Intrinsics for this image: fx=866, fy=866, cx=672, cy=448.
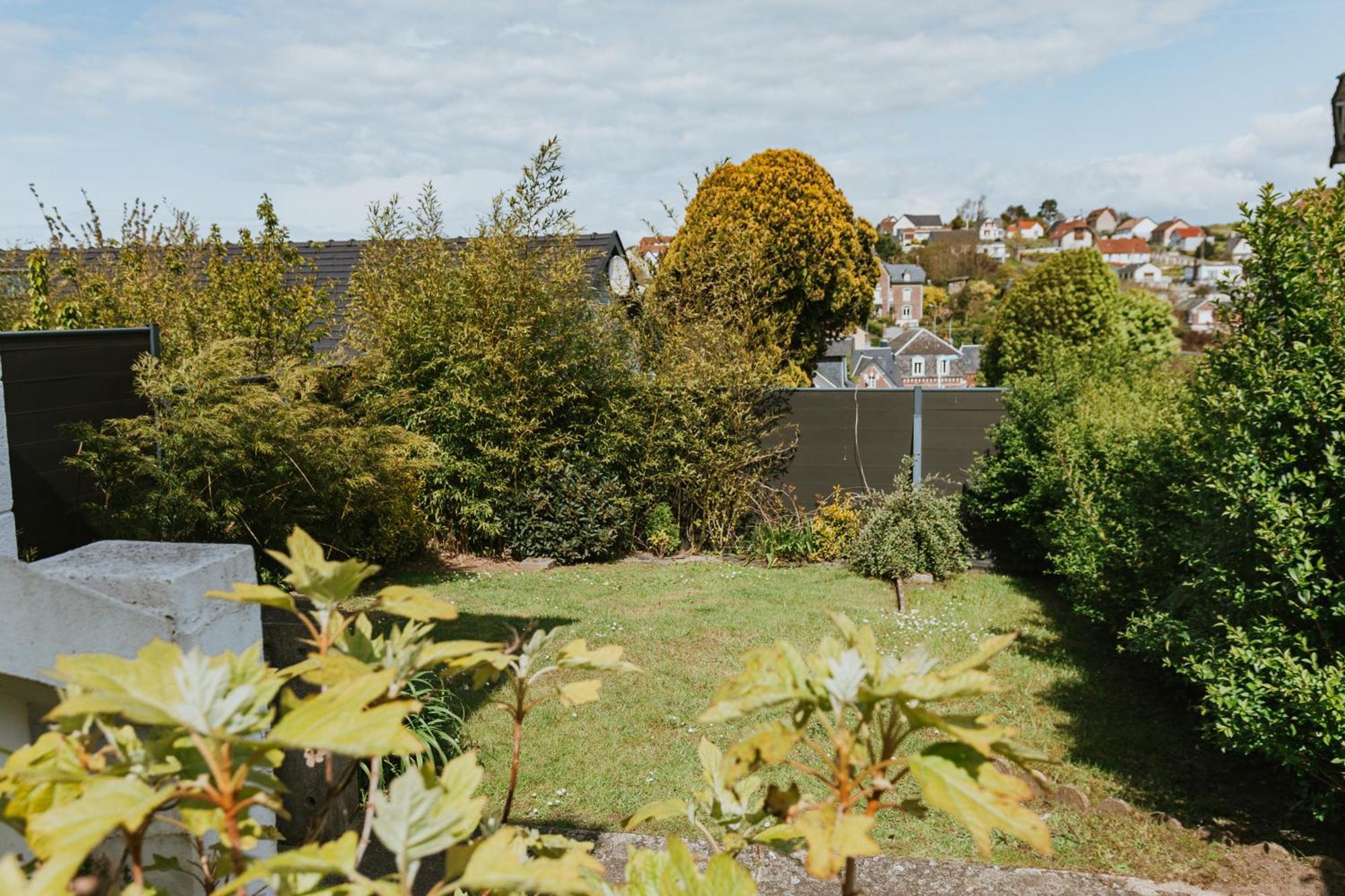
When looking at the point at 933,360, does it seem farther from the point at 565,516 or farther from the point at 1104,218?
the point at 1104,218

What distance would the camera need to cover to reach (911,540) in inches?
315

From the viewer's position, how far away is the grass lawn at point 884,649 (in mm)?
3658

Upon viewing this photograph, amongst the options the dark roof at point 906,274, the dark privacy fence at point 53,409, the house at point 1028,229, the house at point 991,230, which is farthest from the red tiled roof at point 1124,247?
the dark privacy fence at point 53,409

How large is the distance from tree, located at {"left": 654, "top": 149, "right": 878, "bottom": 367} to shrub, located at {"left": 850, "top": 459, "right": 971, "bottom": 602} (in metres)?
3.31

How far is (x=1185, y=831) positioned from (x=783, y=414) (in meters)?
5.94

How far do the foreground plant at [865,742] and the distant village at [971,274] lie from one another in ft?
11.2

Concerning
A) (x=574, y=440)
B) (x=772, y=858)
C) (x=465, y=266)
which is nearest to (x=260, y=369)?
(x=465, y=266)

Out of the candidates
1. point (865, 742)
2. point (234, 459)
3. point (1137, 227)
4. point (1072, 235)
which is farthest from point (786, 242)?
point (1137, 227)

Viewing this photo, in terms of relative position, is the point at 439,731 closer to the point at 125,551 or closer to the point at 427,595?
the point at 125,551

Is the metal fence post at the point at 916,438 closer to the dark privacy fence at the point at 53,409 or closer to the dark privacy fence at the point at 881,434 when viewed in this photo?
the dark privacy fence at the point at 881,434

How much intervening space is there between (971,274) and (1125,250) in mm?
39985

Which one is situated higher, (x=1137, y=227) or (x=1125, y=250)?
(x=1137, y=227)

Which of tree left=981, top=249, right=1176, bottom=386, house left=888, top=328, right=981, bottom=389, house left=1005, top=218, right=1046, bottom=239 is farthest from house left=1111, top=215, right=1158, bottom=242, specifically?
tree left=981, top=249, right=1176, bottom=386

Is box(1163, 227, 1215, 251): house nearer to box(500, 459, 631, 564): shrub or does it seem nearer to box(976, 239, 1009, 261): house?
box(976, 239, 1009, 261): house
